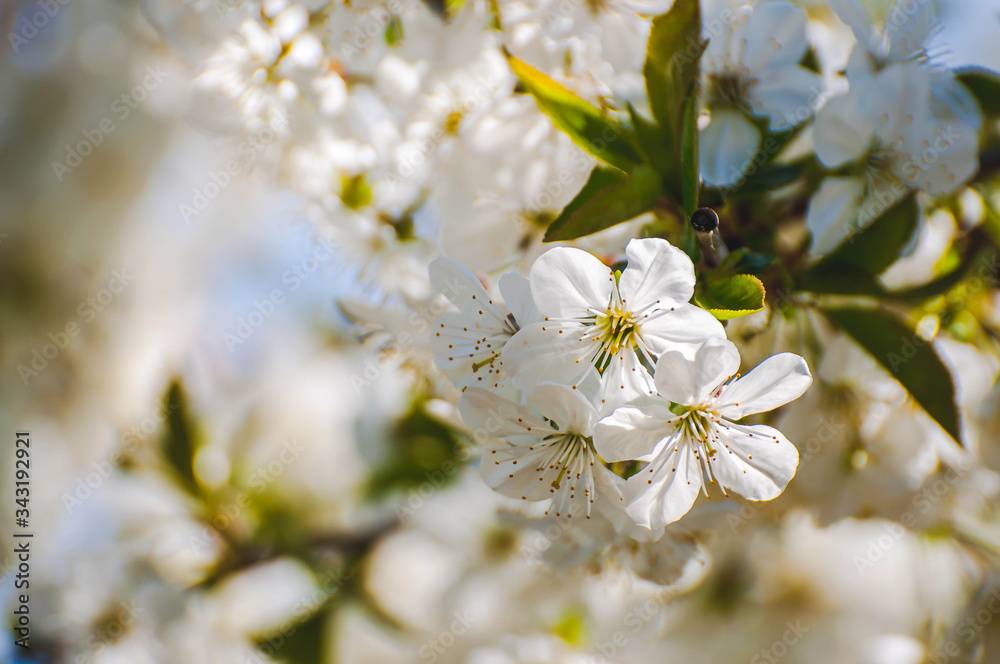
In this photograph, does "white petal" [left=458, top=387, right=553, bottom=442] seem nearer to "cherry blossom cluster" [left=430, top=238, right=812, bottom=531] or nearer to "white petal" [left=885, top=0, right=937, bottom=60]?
"cherry blossom cluster" [left=430, top=238, right=812, bottom=531]

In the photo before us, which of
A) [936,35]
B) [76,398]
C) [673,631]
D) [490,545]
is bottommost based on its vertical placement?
[673,631]

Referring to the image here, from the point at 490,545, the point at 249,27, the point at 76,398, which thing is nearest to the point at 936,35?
the point at 249,27

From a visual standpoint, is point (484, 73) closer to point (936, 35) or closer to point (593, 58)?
point (593, 58)

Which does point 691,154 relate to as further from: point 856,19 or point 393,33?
point 393,33

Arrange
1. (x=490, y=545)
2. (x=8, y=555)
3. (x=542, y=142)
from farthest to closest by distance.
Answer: (x=8, y=555) → (x=490, y=545) → (x=542, y=142)

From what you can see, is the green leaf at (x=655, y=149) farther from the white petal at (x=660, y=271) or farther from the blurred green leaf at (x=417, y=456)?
the blurred green leaf at (x=417, y=456)
